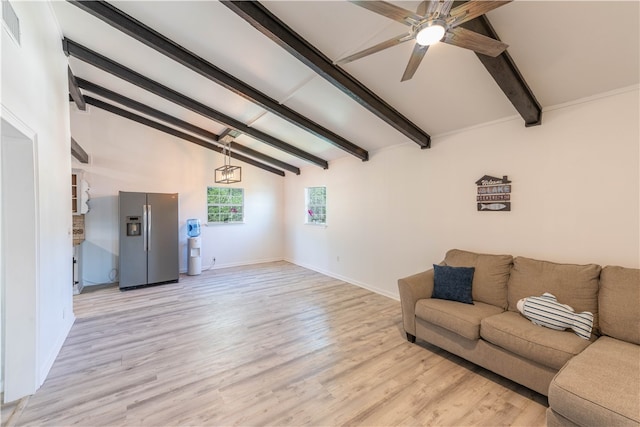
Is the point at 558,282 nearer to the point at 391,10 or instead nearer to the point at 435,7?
the point at 435,7

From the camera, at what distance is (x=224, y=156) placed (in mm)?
6645

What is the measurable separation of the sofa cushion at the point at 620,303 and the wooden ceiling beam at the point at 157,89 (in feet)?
15.6

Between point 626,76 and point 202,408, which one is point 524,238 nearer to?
point 626,76

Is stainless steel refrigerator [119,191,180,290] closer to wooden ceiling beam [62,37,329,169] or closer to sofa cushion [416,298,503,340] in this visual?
wooden ceiling beam [62,37,329,169]

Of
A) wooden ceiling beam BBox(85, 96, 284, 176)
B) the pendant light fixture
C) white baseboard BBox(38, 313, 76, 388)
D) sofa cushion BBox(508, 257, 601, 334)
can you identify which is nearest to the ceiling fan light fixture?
sofa cushion BBox(508, 257, 601, 334)

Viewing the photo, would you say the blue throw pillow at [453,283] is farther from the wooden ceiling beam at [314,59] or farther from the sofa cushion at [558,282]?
the wooden ceiling beam at [314,59]

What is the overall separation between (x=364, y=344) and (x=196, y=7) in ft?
12.1

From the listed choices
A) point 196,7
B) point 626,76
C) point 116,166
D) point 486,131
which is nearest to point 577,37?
point 626,76

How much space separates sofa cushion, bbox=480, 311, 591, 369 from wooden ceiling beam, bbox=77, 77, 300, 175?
18.0 feet

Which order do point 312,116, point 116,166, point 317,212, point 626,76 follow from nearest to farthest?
point 626,76 < point 312,116 < point 116,166 < point 317,212

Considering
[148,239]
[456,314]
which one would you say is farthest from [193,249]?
[456,314]

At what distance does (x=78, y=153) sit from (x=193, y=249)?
265 centimetres

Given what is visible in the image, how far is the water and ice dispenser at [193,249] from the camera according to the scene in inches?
238

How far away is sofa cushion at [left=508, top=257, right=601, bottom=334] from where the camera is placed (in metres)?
2.37
